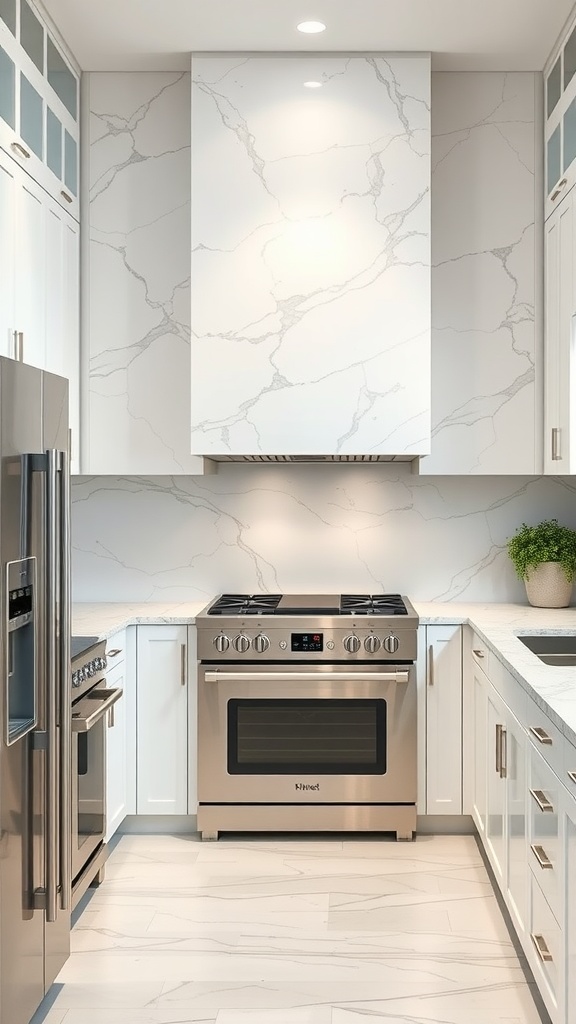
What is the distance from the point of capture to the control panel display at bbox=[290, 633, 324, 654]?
12.5 feet

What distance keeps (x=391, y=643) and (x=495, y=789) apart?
0.74m

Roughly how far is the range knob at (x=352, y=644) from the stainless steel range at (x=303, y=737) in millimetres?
17

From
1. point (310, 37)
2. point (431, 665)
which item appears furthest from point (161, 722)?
point (310, 37)

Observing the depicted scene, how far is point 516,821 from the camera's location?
2838 millimetres

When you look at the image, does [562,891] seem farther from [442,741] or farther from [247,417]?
[247,417]

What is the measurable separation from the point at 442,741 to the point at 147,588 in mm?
1410

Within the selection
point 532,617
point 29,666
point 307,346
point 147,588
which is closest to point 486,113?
point 307,346

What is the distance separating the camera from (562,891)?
7.11 ft

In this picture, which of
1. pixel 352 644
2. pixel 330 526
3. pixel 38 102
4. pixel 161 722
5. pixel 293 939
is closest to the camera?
pixel 293 939

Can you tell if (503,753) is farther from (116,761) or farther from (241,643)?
(116,761)

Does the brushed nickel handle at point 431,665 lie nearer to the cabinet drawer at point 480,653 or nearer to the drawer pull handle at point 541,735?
the cabinet drawer at point 480,653

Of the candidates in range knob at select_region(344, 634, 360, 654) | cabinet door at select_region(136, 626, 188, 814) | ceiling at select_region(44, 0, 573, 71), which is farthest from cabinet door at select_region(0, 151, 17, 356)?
range knob at select_region(344, 634, 360, 654)

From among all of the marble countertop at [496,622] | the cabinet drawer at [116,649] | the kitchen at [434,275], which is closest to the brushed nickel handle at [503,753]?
the marble countertop at [496,622]

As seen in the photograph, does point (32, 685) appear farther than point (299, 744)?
No
